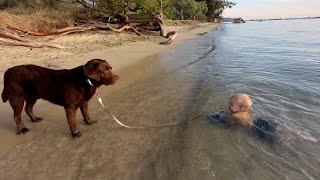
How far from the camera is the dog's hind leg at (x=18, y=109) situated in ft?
20.0

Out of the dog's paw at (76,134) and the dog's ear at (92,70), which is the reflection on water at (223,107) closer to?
the dog's paw at (76,134)

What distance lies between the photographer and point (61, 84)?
19.2 feet

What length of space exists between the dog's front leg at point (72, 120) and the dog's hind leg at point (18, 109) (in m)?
0.90

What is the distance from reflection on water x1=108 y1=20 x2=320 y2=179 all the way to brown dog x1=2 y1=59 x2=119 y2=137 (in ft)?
4.71

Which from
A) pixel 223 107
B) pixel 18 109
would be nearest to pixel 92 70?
pixel 18 109

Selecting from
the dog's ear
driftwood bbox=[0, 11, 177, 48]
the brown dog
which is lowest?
driftwood bbox=[0, 11, 177, 48]

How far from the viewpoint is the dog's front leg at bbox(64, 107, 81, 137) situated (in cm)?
588

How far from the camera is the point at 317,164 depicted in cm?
502

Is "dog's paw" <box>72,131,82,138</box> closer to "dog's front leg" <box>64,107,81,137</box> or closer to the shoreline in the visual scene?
"dog's front leg" <box>64,107,81,137</box>

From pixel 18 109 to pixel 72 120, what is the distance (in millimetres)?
1015

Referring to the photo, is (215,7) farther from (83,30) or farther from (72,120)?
(72,120)

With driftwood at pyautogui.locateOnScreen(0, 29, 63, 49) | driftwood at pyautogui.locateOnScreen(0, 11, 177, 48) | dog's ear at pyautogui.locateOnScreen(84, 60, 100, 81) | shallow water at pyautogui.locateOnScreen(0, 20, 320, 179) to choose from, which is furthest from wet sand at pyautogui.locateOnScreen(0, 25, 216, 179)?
driftwood at pyautogui.locateOnScreen(0, 11, 177, 48)

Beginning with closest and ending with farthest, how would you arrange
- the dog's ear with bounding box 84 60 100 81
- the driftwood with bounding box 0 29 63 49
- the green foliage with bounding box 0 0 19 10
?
the dog's ear with bounding box 84 60 100 81, the driftwood with bounding box 0 29 63 49, the green foliage with bounding box 0 0 19 10

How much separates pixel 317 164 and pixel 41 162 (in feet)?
13.3
